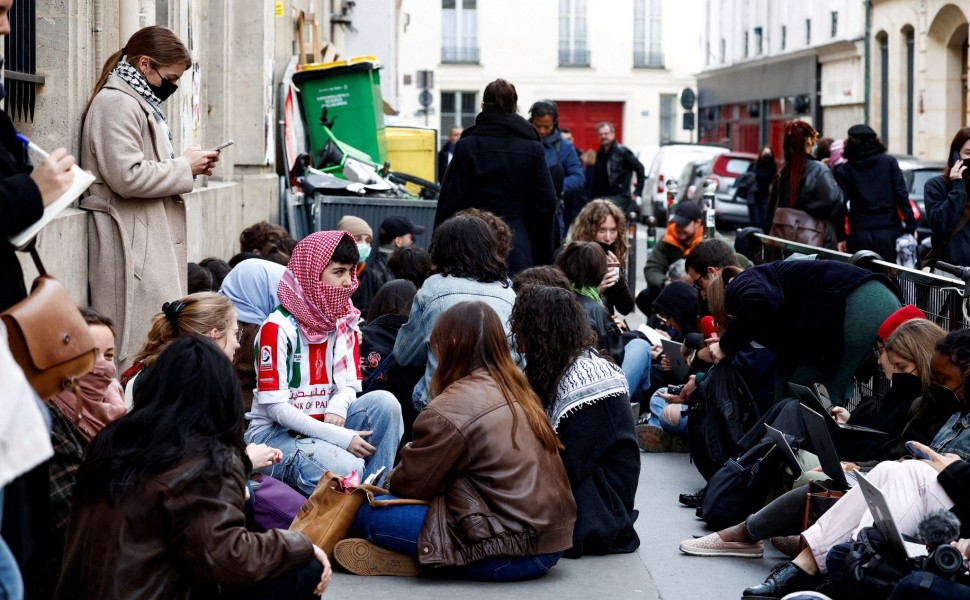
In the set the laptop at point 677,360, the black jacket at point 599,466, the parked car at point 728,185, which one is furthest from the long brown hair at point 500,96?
the parked car at point 728,185

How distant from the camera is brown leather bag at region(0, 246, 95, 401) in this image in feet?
11.5

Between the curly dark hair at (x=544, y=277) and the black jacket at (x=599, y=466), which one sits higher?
the curly dark hair at (x=544, y=277)

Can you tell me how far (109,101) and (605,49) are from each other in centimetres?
5140

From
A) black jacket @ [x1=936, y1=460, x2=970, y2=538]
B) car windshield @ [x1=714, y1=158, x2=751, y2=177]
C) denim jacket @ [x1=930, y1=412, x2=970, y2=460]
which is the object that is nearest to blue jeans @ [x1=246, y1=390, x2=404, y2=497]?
denim jacket @ [x1=930, y1=412, x2=970, y2=460]

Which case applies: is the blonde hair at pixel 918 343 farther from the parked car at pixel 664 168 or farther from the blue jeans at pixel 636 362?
the parked car at pixel 664 168

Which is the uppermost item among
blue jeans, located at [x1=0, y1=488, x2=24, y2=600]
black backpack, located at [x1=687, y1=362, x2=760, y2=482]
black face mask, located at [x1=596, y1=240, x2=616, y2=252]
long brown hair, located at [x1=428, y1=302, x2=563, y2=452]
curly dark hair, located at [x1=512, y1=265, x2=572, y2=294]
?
black face mask, located at [x1=596, y1=240, x2=616, y2=252]

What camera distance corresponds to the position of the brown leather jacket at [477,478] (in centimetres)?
561

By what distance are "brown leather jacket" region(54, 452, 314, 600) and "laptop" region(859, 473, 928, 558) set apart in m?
2.21

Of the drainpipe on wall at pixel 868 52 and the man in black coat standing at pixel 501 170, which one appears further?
the drainpipe on wall at pixel 868 52

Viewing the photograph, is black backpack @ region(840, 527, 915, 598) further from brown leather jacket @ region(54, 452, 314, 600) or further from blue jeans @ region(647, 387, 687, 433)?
blue jeans @ region(647, 387, 687, 433)

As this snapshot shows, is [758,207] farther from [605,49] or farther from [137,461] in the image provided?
[605,49]

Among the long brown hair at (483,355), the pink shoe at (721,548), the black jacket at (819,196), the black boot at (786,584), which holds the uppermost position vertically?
the black jacket at (819,196)

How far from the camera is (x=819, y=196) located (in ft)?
37.4

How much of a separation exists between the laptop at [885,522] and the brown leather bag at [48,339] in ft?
8.97
